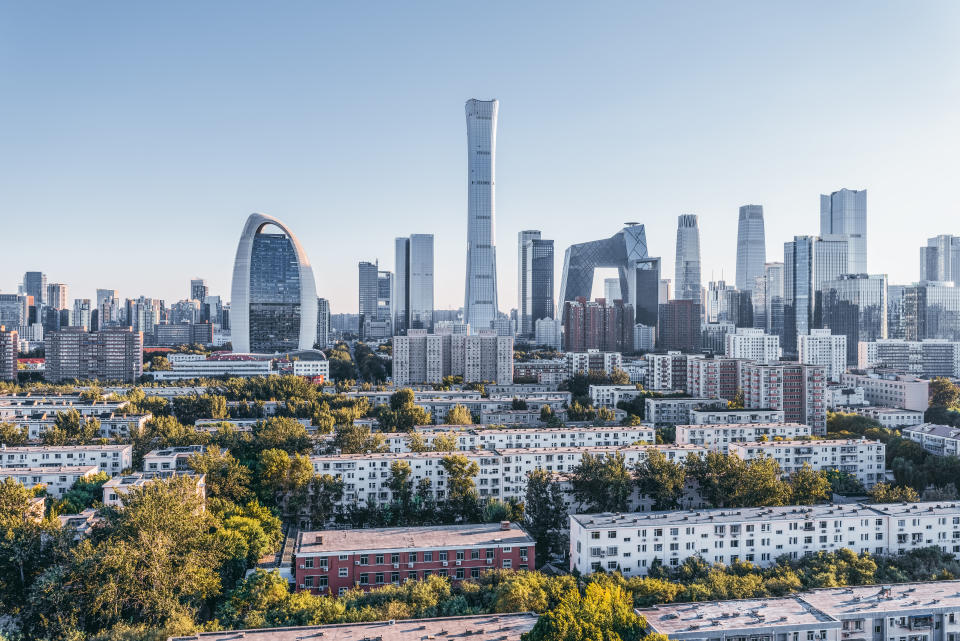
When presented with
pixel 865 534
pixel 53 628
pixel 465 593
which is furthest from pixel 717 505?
pixel 53 628

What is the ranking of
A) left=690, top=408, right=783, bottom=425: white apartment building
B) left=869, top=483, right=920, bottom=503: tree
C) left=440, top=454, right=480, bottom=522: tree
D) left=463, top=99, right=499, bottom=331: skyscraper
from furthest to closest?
left=463, top=99, right=499, bottom=331: skyscraper → left=690, top=408, right=783, bottom=425: white apartment building → left=440, top=454, right=480, bottom=522: tree → left=869, top=483, right=920, bottom=503: tree

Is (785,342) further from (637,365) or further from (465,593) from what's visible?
(465,593)

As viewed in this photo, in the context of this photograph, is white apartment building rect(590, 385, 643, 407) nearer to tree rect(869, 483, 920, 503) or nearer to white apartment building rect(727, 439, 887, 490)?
white apartment building rect(727, 439, 887, 490)

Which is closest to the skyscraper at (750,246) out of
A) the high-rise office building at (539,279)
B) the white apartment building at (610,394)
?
the high-rise office building at (539,279)

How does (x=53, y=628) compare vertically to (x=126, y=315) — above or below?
below

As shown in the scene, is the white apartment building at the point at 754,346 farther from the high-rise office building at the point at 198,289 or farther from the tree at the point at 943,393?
the high-rise office building at the point at 198,289

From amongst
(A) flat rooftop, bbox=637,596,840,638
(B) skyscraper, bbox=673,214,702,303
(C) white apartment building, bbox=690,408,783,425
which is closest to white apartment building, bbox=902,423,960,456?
(C) white apartment building, bbox=690,408,783,425
